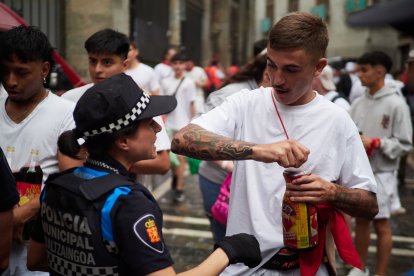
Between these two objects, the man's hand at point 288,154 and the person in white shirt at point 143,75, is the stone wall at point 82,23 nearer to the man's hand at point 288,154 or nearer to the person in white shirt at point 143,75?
the person in white shirt at point 143,75

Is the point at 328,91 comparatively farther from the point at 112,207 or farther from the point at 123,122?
the point at 112,207

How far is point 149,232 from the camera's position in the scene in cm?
186

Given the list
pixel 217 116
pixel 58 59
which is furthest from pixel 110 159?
pixel 58 59

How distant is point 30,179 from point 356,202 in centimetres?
156

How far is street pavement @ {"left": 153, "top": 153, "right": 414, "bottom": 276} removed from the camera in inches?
230

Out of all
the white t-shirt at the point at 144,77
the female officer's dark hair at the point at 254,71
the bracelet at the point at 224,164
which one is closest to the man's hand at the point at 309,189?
the bracelet at the point at 224,164

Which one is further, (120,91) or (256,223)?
(256,223)

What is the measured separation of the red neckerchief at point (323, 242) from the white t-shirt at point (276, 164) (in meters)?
0.13

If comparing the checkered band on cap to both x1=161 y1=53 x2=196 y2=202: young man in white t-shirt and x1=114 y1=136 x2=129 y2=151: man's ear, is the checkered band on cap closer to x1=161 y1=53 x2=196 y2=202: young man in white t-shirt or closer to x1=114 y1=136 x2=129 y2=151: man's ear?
x1=114 y1=136 x2=129 y2=151: man's ear

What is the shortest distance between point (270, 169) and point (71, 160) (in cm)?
97

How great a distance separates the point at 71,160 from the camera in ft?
9.14

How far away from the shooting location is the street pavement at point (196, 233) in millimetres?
5844

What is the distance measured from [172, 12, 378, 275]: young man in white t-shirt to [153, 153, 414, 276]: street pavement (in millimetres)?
2978

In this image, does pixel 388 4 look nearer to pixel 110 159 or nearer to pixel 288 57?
pixel 288 57
